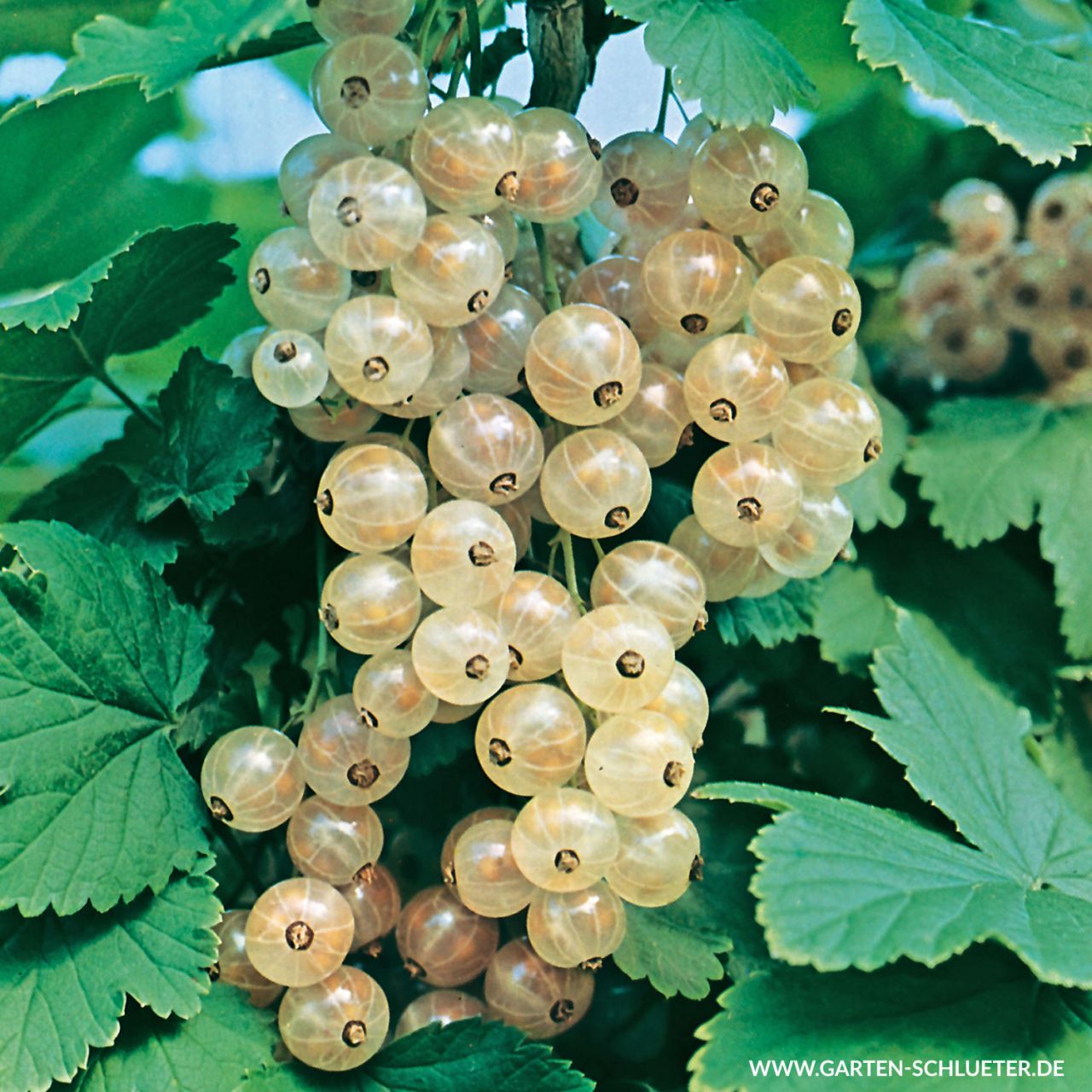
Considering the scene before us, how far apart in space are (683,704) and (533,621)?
8cm

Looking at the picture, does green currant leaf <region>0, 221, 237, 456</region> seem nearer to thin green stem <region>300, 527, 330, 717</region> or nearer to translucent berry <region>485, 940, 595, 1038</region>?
thin green stem <region>300, 527, 330, 717</region>

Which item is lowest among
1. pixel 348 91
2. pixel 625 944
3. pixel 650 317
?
pixel 625 944

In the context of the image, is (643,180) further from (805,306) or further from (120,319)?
(120,319)

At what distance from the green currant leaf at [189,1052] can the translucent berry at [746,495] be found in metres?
0.29

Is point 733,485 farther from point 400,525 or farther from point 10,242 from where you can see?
point 10,242

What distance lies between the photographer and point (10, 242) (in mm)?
807

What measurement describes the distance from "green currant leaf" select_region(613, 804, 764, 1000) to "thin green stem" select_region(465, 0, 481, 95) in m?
0.38

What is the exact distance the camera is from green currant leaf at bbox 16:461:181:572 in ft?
1.84

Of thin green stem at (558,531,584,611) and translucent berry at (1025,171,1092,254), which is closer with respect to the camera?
thin green stem at (558,531,584,611)

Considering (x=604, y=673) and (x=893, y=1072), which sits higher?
(x=604, y=673)

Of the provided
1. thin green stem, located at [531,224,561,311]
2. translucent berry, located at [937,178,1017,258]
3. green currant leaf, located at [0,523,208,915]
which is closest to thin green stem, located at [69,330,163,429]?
green currant leaf, located at [0,523,208,915]

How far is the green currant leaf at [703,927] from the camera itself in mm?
507

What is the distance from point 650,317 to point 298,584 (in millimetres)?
222

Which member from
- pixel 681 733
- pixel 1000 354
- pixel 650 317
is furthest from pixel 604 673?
pixel 1000 354
